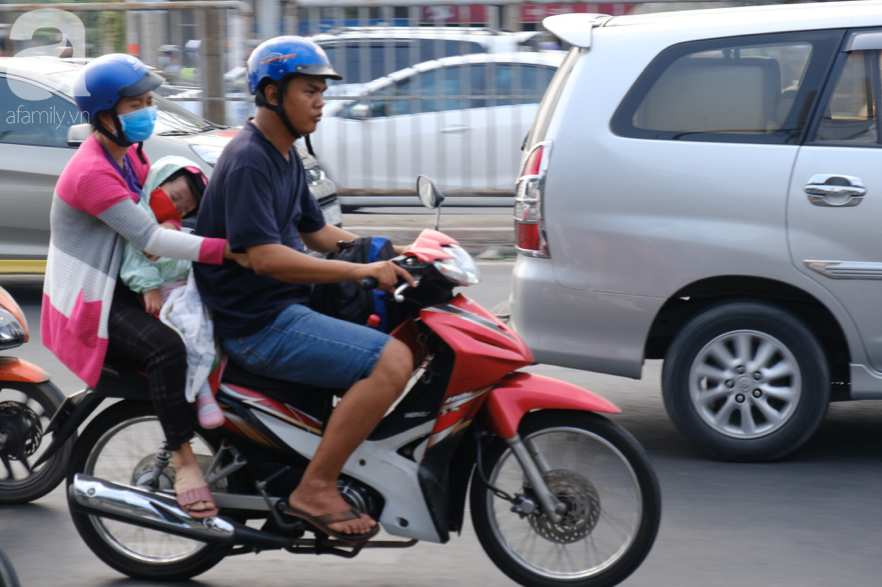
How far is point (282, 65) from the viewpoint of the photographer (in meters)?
3.05

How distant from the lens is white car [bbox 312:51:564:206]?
1004 cm

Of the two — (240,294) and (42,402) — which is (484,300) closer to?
(42,402)

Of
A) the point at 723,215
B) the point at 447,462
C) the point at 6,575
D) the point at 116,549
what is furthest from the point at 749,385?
the point at 6,575

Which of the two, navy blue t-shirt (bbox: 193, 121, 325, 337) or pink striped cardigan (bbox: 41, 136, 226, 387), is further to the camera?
pink striped cardigan (bbox: 41, 136, 226, 387)

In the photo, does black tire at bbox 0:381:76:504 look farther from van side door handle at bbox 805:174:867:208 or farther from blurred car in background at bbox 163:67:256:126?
blurred car in background at bbox 163:67:256:126

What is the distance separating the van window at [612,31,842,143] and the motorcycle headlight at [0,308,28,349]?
2575 mm

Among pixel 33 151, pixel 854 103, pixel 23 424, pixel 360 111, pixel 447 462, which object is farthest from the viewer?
pixel 360 111

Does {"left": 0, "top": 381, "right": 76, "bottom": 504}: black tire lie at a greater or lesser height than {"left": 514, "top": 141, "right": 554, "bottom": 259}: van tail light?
lesser

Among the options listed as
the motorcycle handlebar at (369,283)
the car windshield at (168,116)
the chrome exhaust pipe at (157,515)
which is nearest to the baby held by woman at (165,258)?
the chrome exhaust pipe at (157,515)

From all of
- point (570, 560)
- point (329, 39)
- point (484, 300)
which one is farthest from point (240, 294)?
point (329, 39)

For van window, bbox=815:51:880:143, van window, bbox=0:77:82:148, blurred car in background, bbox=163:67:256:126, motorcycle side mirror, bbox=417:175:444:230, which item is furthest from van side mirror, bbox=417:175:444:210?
blurred car in background, bbox=163:67:256:126

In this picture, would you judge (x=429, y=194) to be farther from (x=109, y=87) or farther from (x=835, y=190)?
(x=835, y=190)

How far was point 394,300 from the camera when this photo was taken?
3.28m

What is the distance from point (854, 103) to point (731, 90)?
1.66ft
